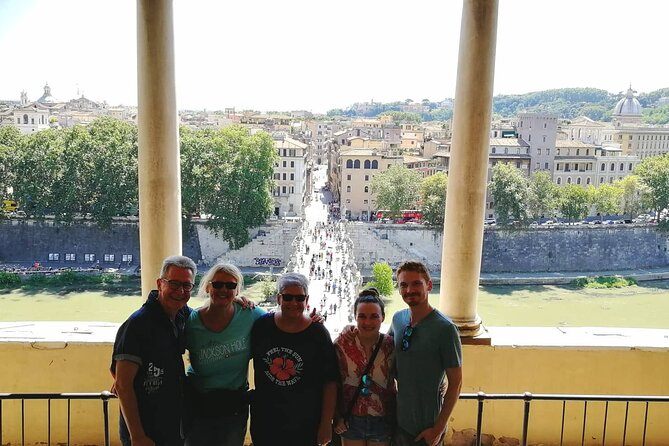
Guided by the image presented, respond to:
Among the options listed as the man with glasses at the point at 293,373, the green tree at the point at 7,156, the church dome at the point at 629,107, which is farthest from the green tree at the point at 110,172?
the church dome at the point at 629,107

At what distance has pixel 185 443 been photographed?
9.31 feet

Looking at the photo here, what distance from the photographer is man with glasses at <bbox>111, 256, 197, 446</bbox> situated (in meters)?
2.60

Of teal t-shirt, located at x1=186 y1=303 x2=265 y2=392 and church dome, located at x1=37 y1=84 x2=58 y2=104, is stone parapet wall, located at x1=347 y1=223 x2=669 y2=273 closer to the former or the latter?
teal t-shirt, located at x1=186 y1=303 x2=265 y2=392

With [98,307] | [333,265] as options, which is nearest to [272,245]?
[333,265]

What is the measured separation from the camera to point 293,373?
108 inches

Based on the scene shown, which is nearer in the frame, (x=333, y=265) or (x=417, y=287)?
(x=417, y=287)

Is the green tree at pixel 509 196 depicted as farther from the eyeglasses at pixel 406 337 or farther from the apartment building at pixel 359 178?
the eyeglasses at pixel 406 337

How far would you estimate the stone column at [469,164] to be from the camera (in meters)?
4.19

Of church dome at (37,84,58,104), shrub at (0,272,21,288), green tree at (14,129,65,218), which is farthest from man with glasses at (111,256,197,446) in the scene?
church dome at (37,84,58,104)

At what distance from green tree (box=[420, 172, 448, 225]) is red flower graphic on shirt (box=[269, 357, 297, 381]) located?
3495 cm

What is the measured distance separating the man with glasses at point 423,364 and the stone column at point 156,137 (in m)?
2.13

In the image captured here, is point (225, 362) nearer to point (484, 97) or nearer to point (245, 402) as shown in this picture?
point (245, 402)

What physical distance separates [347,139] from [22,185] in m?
27.0

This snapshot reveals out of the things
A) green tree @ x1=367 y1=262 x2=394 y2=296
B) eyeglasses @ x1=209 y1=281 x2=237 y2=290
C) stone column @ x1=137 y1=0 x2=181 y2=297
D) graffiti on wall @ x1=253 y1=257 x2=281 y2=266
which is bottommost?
graffiti on wall @ x1=253 y1=257 x2=281 y2=266
